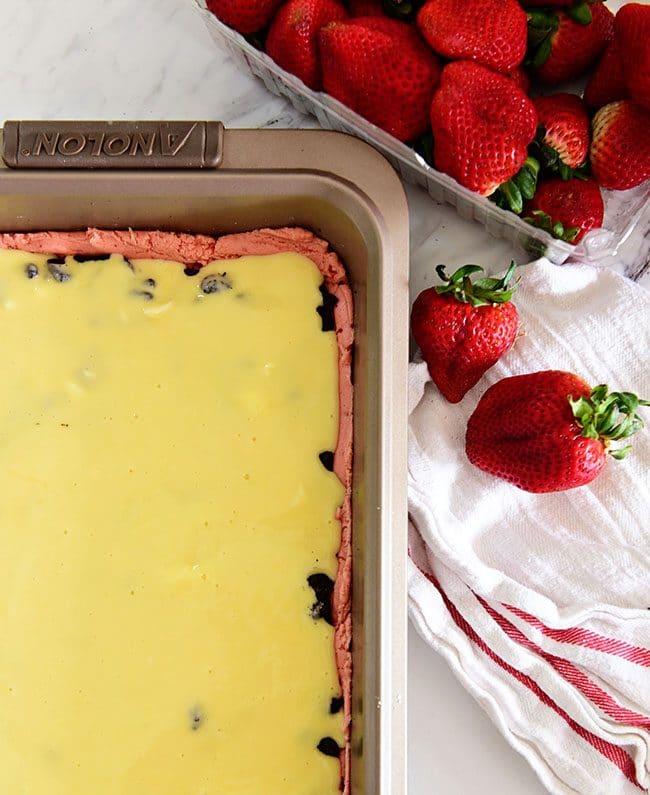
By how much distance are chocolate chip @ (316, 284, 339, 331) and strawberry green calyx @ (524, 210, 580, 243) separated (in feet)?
0.82

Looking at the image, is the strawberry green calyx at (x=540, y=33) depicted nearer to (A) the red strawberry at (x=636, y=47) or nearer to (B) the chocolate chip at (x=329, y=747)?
(A) the red strawberry at (x=636, y=47)

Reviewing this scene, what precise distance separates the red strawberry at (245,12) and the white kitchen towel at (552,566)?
1.35 feet

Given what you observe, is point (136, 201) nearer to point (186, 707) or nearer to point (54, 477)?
point (54, 477)

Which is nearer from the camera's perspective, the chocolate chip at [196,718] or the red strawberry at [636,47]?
the red strawberry at [636,47]

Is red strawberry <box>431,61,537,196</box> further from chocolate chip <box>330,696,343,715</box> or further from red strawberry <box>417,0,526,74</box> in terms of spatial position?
chocolate chip <box>330,696,343,715</box>

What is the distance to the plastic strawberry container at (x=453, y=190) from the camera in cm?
98

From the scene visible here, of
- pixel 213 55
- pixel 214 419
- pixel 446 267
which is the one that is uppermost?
pixel 213 55

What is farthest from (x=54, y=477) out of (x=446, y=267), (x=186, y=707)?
(x=446, y=267)

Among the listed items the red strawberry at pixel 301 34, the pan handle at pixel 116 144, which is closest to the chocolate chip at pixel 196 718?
the pan handle at pixel 116 144

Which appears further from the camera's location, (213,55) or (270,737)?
(213,55)

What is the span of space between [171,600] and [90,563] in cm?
11

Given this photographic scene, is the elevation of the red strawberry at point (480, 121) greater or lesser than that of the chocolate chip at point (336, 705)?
greater

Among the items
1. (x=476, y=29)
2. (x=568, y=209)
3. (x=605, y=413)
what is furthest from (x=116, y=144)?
(x=605, y=413)

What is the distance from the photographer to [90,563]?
1.06 metres
